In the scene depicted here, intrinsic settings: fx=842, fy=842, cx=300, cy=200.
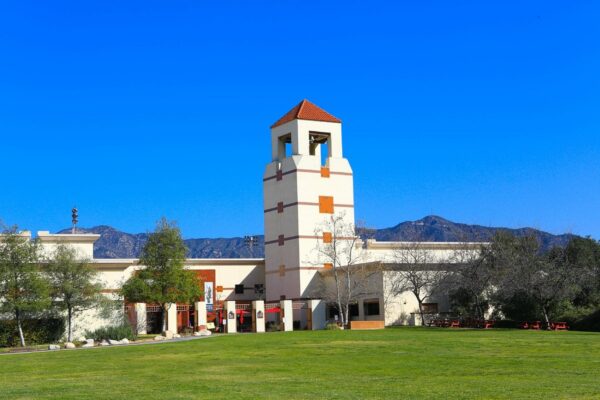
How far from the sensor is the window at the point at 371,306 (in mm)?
71188

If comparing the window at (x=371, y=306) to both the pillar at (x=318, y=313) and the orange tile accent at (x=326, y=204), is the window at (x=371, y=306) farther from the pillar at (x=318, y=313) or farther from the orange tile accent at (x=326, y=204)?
the orange tile accent at (x=326, y=204)

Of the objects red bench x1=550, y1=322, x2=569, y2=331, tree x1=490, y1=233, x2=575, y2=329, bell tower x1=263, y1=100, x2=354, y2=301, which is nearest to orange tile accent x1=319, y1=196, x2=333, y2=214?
bell tower x1=263, y1=100, x2=354, y2=301

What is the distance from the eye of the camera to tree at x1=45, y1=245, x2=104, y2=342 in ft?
199

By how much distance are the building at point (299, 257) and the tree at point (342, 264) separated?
11cm

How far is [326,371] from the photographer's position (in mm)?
26516

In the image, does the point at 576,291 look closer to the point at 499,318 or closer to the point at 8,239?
the point at 499,318

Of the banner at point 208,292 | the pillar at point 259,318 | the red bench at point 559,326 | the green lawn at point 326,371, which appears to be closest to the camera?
the green lawn at point 326,371

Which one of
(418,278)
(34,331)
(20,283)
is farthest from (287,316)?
(20,283)

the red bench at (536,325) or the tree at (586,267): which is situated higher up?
the tree at (586,267)

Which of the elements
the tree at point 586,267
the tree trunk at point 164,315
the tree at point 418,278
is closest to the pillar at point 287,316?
the tree at point 418,278

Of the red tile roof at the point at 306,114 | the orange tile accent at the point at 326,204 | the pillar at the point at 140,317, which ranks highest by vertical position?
the red tile roof at the point at 306,114

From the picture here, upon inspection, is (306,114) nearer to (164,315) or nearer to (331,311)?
(331,311)

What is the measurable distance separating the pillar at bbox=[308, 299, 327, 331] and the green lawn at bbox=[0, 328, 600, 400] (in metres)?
27.9

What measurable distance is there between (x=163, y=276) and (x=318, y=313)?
43.3ft
